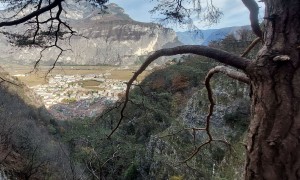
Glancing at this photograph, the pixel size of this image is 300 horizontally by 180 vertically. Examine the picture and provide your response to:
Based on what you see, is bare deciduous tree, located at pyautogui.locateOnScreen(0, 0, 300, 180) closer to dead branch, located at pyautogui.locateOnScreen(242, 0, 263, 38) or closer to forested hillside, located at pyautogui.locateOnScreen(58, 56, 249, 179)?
dead branch, located at pyautogui.locateOnScreen(242, 0, 263, 38)


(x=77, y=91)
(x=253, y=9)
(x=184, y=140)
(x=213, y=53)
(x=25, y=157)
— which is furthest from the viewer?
(x=77, y=91)

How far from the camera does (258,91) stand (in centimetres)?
149

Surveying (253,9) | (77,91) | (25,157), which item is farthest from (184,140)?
(77,91)

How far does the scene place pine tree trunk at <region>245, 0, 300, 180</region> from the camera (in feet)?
4.50

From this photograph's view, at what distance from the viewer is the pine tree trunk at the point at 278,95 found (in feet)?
4.50

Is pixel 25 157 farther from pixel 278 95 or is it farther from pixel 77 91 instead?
pixel 77 91

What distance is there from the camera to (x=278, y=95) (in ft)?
4.61

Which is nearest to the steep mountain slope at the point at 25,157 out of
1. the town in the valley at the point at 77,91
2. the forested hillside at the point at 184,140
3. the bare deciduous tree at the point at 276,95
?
the forested hillside at the point at 184,140

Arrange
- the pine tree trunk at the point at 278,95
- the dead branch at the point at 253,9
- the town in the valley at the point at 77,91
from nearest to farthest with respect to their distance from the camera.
Result: the pine tree trunk at the point at 278,95 → the dead branch at the point at 253,9 → the town in the valley at the point at 77,91

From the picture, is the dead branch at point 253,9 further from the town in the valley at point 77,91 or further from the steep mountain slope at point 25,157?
the town in the valley at point 77,91

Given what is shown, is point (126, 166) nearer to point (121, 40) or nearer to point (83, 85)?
point (83, 85)

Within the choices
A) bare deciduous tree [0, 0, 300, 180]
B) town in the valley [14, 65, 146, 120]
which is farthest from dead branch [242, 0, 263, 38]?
town in the valley [14, 65, 146, 120]

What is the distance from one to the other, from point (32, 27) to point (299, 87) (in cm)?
379

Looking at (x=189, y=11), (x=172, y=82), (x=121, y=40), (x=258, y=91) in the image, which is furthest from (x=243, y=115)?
(x=121, y=40)
